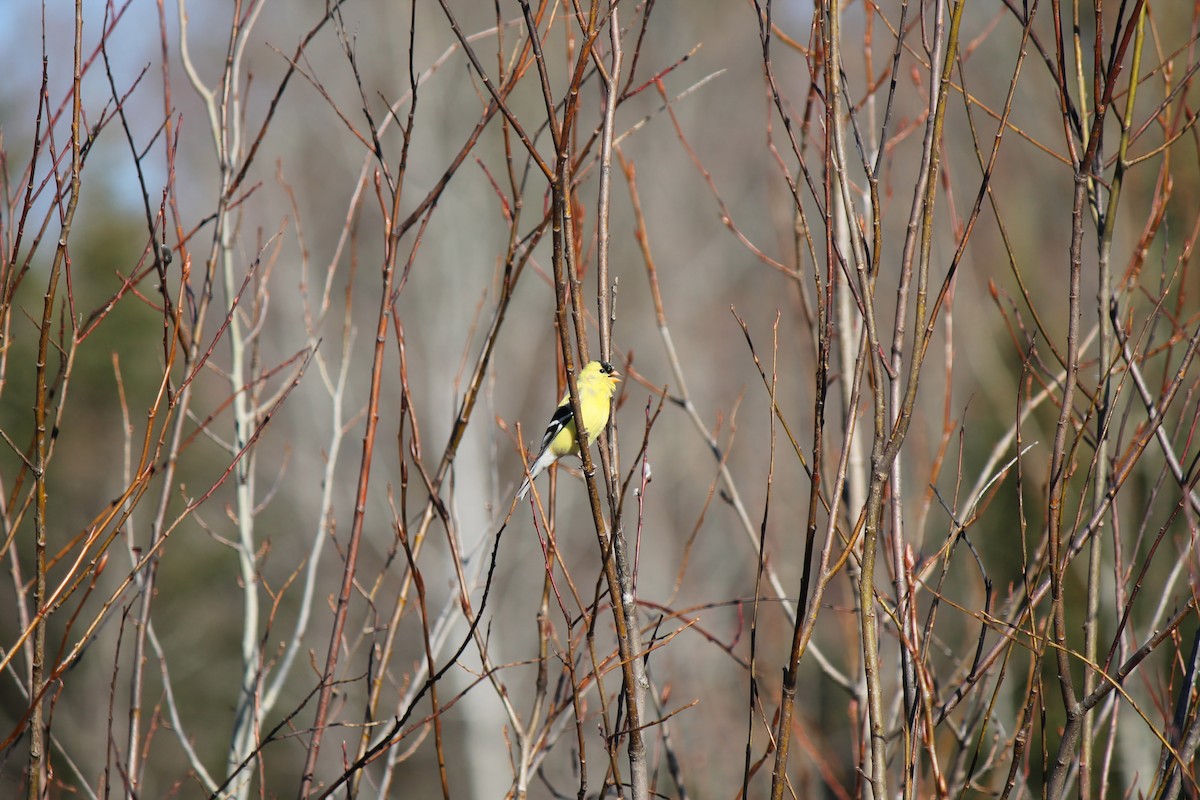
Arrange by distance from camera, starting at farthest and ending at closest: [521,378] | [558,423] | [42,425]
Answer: [521,378], [558,423], [42,425]

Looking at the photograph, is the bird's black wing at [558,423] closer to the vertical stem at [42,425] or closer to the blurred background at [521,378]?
the blurred background at [521,378]

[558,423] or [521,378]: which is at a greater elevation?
[521,378]

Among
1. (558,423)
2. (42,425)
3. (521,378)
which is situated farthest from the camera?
(521,378)

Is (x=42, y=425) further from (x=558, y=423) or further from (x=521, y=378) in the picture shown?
(x=521, y=378)

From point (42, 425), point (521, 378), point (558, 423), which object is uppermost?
point (521, 378)

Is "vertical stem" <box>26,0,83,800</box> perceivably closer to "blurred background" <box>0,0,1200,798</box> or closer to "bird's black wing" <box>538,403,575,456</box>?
"blurred background" <box>0,0,1200,798</box>

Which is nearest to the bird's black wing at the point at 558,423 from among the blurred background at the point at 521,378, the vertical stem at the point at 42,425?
the blurred background at the point at 521,378

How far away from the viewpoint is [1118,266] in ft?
33.2

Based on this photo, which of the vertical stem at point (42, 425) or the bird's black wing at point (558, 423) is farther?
the bird's black wing at point (558, 423)

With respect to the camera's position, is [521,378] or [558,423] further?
[521,378]

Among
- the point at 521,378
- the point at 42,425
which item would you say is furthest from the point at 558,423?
the point at 521,378

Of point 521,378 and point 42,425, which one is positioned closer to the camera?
point 42,425

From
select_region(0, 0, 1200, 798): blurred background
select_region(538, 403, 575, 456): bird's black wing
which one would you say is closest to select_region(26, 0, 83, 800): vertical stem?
select_region(0, 0, 1200, 798): blurred background

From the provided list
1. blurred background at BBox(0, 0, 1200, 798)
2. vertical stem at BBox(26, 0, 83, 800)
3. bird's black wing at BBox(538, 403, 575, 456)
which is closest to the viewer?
vertical stem at BBox(26, 0, 83, 800)
